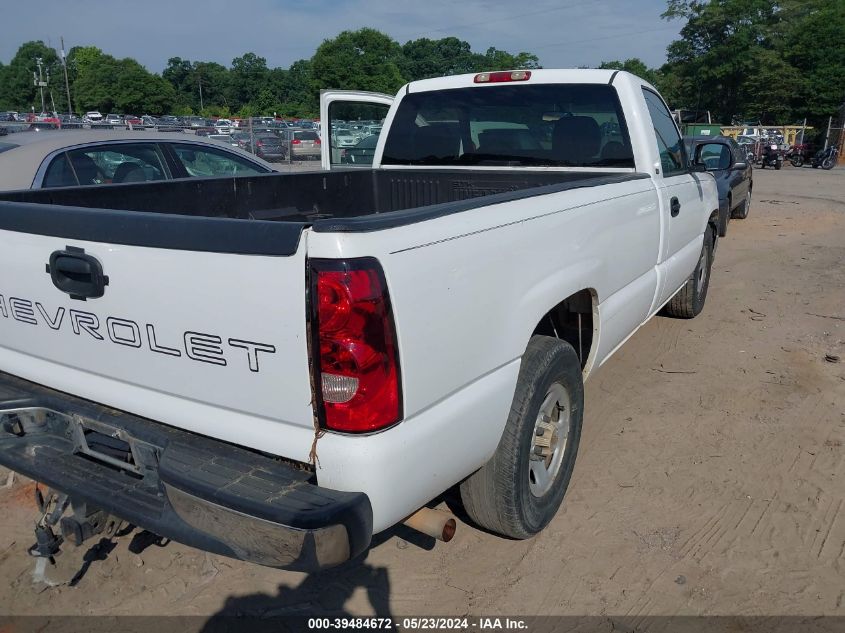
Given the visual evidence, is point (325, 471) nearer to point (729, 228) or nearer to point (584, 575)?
point (584, 575)

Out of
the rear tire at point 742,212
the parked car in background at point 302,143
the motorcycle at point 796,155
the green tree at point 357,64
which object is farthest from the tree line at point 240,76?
the rear tire at point 742,212

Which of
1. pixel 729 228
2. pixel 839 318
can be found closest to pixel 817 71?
pixel 729 228

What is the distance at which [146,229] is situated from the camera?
2070 mm

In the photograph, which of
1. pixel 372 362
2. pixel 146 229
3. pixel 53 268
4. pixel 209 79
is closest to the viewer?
pixel 372 362

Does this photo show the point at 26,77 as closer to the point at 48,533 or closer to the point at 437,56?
the point at 437,56

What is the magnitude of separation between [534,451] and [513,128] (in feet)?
8.04

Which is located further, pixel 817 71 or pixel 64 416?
pixel 817 71

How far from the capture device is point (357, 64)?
84.8 m

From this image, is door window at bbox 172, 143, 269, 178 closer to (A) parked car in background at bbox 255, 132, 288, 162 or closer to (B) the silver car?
(B) the silver car

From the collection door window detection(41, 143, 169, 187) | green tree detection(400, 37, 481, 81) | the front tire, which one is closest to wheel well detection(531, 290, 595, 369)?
the front tire

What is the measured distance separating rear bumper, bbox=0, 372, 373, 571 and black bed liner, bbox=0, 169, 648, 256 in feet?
2.13

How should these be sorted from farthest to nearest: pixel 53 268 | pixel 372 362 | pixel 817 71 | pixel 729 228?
pixel 817 71 < pixel 729 228 < pixel 53 268 < pixel 372 362

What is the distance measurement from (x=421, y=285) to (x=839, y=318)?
601cm

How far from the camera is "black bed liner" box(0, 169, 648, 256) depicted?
192cm
